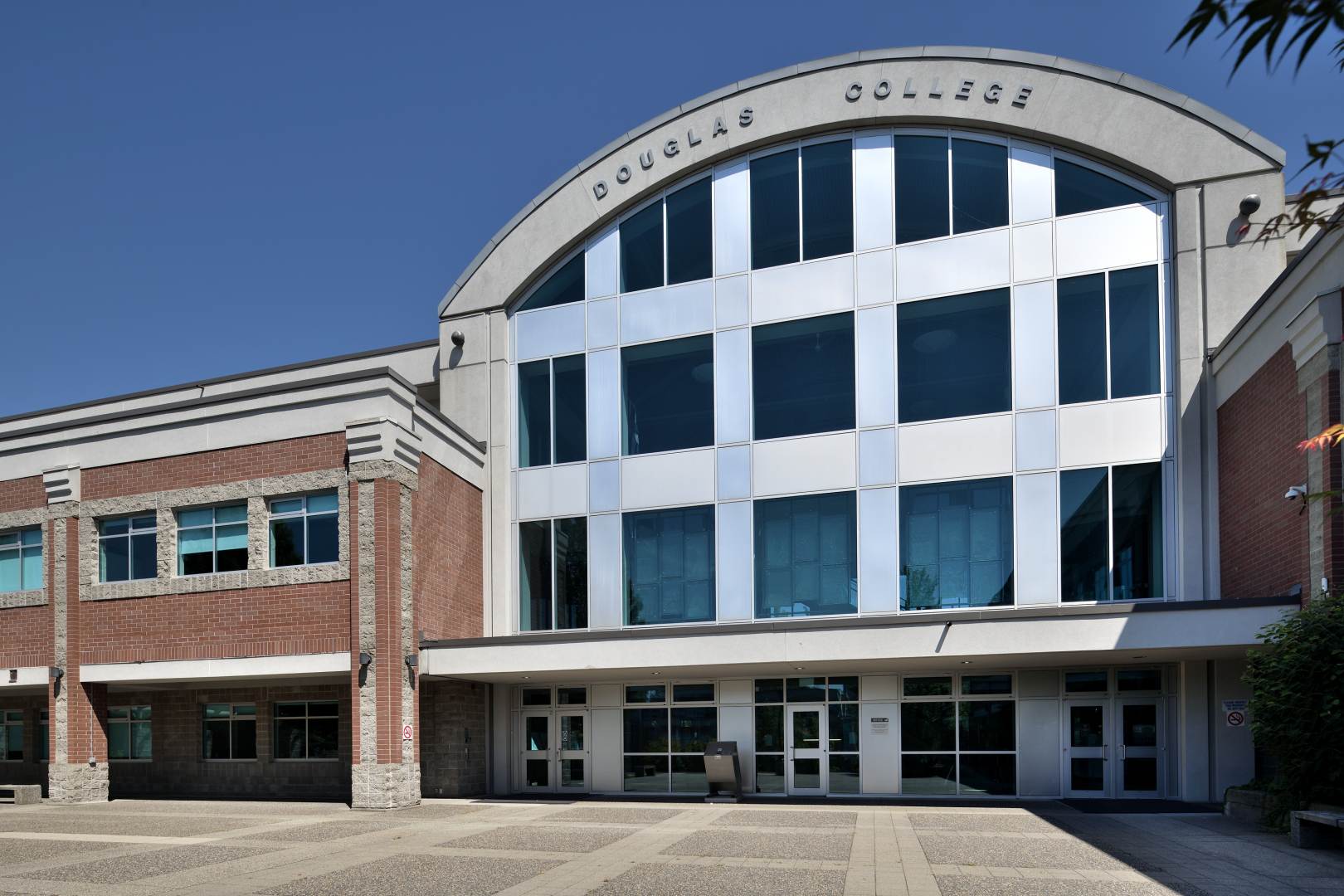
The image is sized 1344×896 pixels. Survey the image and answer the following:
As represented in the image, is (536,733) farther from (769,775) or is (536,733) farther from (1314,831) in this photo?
(1314,831)

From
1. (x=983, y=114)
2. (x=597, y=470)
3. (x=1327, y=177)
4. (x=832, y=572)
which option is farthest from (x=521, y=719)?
(x=1327, y=177)

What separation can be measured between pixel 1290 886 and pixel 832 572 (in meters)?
12.1

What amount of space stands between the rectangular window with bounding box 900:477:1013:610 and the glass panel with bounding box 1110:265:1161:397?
2.94 meters

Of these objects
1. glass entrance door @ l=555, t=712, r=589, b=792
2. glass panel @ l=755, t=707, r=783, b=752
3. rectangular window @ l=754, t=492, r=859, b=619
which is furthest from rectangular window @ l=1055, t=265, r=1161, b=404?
glass entrance door @ l=555, t=712, r=589, b=792

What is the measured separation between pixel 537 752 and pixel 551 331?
965cm

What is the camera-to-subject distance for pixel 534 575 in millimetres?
25219

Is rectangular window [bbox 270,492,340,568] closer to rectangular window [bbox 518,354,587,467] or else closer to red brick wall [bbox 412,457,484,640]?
red brick wall [bbox 412,457,484,640]

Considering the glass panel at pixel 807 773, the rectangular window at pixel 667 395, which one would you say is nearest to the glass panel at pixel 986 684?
the glass panel at pixel 807 773

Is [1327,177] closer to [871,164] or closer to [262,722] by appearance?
[871,164]

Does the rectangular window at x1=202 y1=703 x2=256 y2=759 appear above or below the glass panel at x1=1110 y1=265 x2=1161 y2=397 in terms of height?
below

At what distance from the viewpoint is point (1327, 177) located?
3.04m

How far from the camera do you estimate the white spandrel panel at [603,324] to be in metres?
25.2

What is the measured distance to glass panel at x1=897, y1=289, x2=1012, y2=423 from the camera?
22125 mm

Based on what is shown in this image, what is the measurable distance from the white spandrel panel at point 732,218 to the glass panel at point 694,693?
29.7 feet
